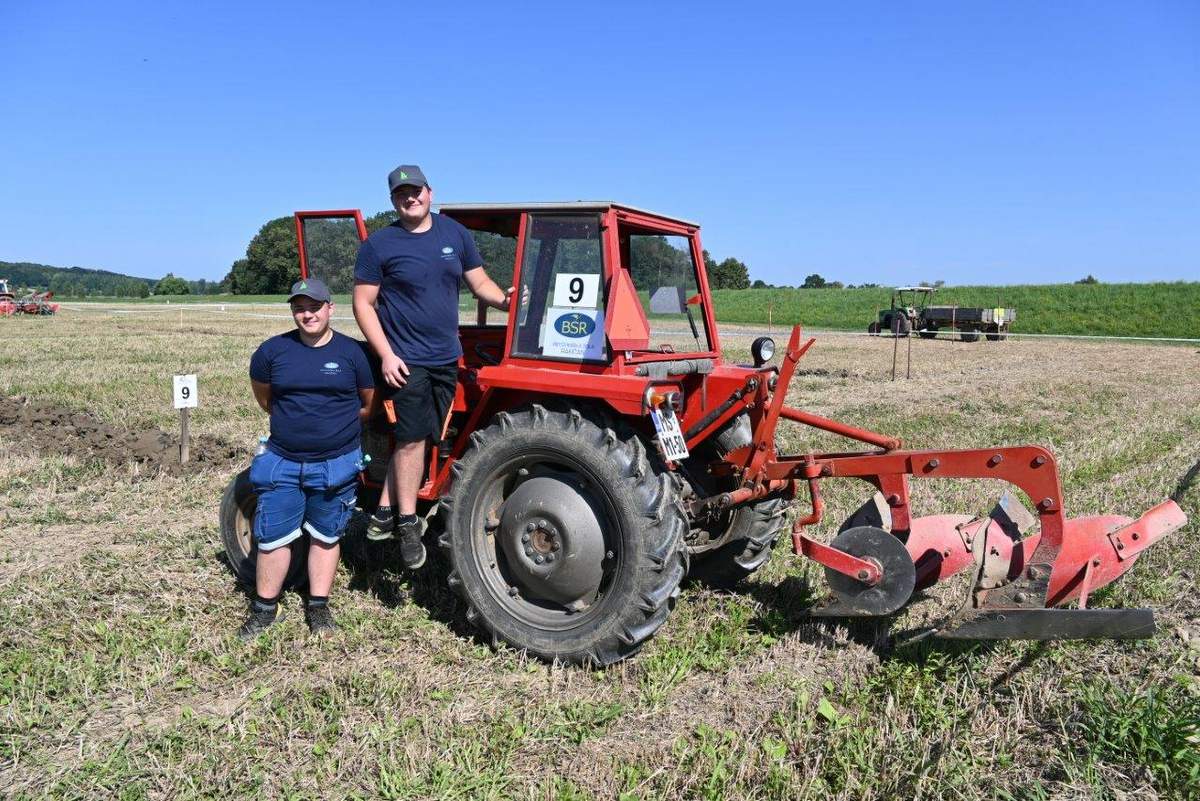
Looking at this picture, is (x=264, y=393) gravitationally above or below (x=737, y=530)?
above

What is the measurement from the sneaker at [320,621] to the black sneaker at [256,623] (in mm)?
177

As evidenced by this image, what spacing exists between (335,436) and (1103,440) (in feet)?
25.1

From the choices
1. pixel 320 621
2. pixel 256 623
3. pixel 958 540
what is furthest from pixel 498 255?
pixel 958 540

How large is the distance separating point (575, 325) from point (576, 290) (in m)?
0.16

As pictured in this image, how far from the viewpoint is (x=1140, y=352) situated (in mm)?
21969

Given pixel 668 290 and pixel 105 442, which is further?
pixel 105 442

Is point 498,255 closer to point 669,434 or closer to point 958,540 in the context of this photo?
point 669,434

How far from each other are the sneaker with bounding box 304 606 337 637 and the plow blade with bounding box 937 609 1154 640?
2.70 metres

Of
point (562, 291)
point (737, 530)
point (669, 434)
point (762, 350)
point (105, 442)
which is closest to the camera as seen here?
point (669, 434)

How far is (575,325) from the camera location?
3.90 m

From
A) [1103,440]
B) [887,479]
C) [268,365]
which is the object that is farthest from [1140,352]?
[268,365]

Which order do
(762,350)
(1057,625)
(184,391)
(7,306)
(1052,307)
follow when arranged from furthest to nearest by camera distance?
(1052,307), (7,306), (184,391), (762,350), (1057,625)

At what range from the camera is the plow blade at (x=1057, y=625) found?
10.0ft

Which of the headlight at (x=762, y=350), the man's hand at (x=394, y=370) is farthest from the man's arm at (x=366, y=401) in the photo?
the headlight at (x=762, y=350)
